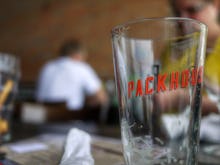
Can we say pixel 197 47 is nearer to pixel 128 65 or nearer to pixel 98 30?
pixel 128 65

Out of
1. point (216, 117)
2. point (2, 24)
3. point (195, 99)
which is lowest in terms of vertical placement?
point (216, 117)

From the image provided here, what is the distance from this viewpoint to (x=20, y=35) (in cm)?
364

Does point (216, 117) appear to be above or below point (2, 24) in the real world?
below

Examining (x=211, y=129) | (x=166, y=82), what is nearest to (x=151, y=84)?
(x=166, y=82)

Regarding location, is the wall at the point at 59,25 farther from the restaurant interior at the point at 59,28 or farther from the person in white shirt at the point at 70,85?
the person in white shirt at the point at 70,85

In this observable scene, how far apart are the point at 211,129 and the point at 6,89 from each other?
38 centimetres

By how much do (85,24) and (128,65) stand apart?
292cm

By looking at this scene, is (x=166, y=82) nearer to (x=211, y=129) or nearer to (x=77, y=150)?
(x=77, y=150)

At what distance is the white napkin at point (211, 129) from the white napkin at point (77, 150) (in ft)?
0.92

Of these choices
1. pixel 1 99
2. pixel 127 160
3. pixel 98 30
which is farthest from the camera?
→ pixel 98 30

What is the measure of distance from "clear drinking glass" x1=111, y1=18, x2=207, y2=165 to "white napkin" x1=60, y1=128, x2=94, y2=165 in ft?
0.16

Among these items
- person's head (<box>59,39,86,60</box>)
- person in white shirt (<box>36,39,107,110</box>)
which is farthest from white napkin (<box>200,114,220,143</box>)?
person's head (<box>59,39,86,60</box>)

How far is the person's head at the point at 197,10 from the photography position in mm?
761

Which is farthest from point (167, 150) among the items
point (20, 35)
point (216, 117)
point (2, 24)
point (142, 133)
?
point (2, 24)
